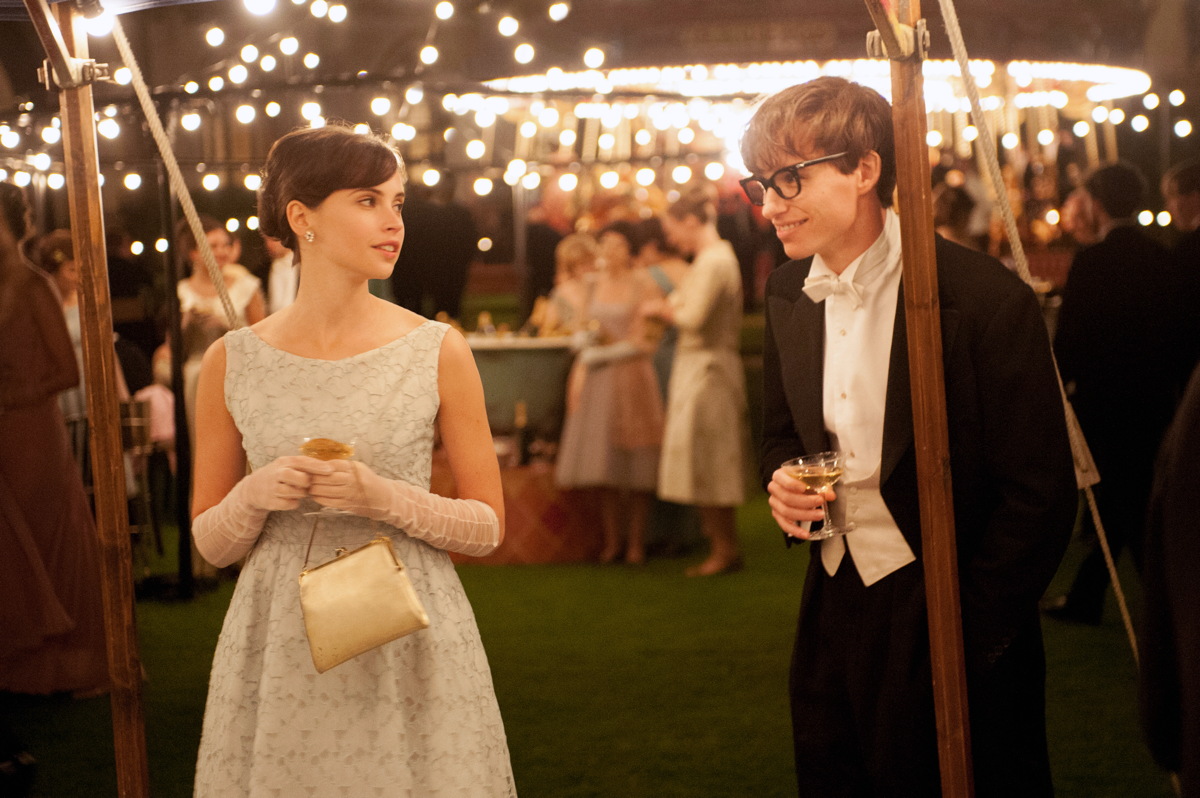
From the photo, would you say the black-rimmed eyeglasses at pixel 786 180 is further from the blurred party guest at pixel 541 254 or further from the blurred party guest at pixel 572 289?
the blurred party guest at pixel 541 254

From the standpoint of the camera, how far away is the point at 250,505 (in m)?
1.93

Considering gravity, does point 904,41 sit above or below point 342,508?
above

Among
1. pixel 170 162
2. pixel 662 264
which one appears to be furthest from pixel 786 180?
pixel 662 264

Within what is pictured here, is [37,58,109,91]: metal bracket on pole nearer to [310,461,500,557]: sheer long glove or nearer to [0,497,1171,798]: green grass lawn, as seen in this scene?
[310,461,500,557]: sheer long glove

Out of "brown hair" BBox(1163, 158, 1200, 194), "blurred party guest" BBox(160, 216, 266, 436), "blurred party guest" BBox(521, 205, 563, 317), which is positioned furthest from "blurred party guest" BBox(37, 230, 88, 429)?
"blurred party guest" BBox(521, 205, 563, 317)

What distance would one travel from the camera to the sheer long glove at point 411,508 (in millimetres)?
1862

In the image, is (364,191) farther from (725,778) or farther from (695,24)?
A: (695,24)

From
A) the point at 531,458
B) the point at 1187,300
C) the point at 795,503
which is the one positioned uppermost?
the point at 1187,300

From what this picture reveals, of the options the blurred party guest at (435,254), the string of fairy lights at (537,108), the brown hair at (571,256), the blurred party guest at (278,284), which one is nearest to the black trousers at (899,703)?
the string of fairy lights at (537,108)

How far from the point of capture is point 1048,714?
13.6ft

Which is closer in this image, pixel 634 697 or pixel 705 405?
pixel 634 697

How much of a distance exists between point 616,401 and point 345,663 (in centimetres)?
479

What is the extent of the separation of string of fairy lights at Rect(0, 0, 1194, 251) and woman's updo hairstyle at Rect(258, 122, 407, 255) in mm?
1969

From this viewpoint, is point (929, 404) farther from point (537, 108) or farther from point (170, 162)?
point (537, 108)
